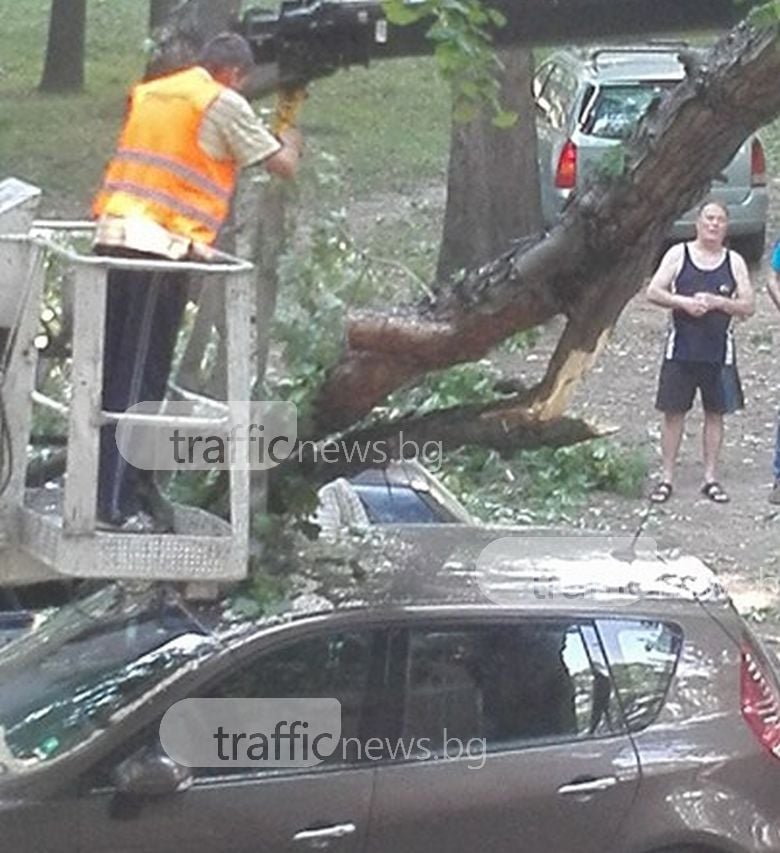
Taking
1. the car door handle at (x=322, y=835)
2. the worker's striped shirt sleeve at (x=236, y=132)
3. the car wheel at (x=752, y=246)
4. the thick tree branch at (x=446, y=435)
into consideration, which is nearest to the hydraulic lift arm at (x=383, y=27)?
the worker's striped shirt sleeve at (x=236, y=132)

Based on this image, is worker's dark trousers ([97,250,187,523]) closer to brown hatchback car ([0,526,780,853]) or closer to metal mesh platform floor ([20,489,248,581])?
metal mesh platform floor ([20,489,248,581])

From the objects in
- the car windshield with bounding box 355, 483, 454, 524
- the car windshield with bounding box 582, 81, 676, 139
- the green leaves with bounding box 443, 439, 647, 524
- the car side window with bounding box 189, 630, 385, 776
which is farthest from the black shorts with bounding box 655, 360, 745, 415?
the car side window with bounding box 189, 630, 385, 776

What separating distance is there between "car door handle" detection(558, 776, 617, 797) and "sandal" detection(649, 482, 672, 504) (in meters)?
6.85

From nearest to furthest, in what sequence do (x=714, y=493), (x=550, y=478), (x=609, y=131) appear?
(x=714, y=493) → (x=550, y=478) → (x=609, y=131)

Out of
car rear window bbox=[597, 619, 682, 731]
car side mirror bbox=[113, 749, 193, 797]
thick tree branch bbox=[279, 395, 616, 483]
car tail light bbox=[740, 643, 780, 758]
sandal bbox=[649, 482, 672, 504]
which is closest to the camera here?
car side mirror bbox=[113, 749, 193, 797]

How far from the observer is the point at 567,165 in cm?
1992

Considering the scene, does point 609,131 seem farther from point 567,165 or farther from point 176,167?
point 176,167

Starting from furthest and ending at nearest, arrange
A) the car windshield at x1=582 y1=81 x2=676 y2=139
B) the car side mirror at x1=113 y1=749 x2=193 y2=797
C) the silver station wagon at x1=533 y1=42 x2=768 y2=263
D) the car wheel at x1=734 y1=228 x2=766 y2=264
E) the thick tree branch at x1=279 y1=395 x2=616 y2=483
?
the car wheel at x1=734 y1=228 x2=766 y2=264 < the car windshield at x1=582 y1=81 x2=676 y2=139 < the silver station wagon at x1=533 y1=42 x2=768 y2=263 < the thick tree branch at x1=279 y1=395 x2=616 y2=483 < the car side mirror at x1=113 y1=749 x2=193 y2=797

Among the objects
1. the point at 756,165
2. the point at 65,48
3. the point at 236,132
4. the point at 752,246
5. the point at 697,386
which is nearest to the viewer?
the point at 236,132

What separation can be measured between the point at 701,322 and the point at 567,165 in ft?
22.2

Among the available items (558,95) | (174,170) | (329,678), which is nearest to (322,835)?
(329,678)

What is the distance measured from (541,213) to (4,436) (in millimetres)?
13680

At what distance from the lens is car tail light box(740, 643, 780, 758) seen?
7293mm

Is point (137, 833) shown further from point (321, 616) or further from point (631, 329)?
point (631, 329)
